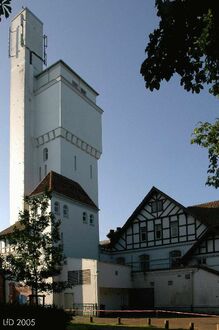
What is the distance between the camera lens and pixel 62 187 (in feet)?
144

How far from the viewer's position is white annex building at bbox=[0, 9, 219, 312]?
3822cm

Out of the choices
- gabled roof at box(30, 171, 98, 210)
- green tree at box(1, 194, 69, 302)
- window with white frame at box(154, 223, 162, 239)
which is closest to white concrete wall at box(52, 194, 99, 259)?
gabled roof at box(30, 171, 98, 210)

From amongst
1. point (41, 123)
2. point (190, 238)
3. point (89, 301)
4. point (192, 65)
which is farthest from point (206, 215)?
point (192, 65)

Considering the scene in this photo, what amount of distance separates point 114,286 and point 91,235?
7770 millimetres

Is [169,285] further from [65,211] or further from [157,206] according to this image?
[65,211]

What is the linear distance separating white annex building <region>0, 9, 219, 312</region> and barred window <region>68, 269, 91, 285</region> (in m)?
0.08

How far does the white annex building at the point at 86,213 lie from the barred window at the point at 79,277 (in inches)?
3.2

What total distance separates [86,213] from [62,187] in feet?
12.6

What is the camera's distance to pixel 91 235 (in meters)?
46.0

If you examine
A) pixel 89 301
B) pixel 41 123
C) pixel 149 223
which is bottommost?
pixel 89 301

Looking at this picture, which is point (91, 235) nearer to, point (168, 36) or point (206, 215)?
point (206, 215)

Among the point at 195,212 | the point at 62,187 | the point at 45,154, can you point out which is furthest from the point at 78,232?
the point at 195,212

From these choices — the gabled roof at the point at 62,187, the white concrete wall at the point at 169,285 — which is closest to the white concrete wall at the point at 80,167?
the gabled roof at the point at 62,187

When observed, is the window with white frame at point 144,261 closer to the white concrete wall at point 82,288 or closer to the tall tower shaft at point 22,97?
the white concrete wall at point 82,288
